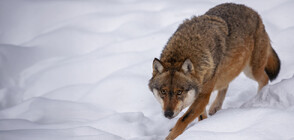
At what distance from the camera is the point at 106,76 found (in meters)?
7.34

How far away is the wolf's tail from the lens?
6078 mm

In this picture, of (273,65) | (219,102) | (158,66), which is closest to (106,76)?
(219,102)

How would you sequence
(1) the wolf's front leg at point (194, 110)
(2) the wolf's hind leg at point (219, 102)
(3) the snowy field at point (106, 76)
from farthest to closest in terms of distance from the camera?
(2) the wolf's hind leg at point (219, 102) < (1) the wolf's front leg at point (194, 110) < (3) the snowy field at point (106, 76)

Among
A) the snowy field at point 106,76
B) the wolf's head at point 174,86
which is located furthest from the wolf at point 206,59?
the snowy field at point 106,76

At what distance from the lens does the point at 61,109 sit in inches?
230

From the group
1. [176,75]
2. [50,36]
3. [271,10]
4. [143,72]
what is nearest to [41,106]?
[143,72]

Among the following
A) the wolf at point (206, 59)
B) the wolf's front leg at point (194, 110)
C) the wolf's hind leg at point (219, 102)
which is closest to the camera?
the wolf at point (206, 59)

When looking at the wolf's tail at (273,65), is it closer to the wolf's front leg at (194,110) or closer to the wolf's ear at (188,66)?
the wolf's front leg at (194,110)

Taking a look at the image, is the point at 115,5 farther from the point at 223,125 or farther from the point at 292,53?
the point at 223,125

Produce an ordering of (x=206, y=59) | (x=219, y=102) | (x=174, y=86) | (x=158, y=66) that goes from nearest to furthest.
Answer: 1. (x=174, y=86)
2. (x=158, y=66)
3. (x=206, y=59)
4. (x=219, y=102)

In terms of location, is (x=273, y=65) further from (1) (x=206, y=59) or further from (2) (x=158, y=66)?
(2) (x=158, y=66)

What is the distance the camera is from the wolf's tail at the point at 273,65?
608 centimetres

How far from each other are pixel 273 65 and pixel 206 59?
2.40m

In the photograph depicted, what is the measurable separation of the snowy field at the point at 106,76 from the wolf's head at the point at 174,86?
40 cm
